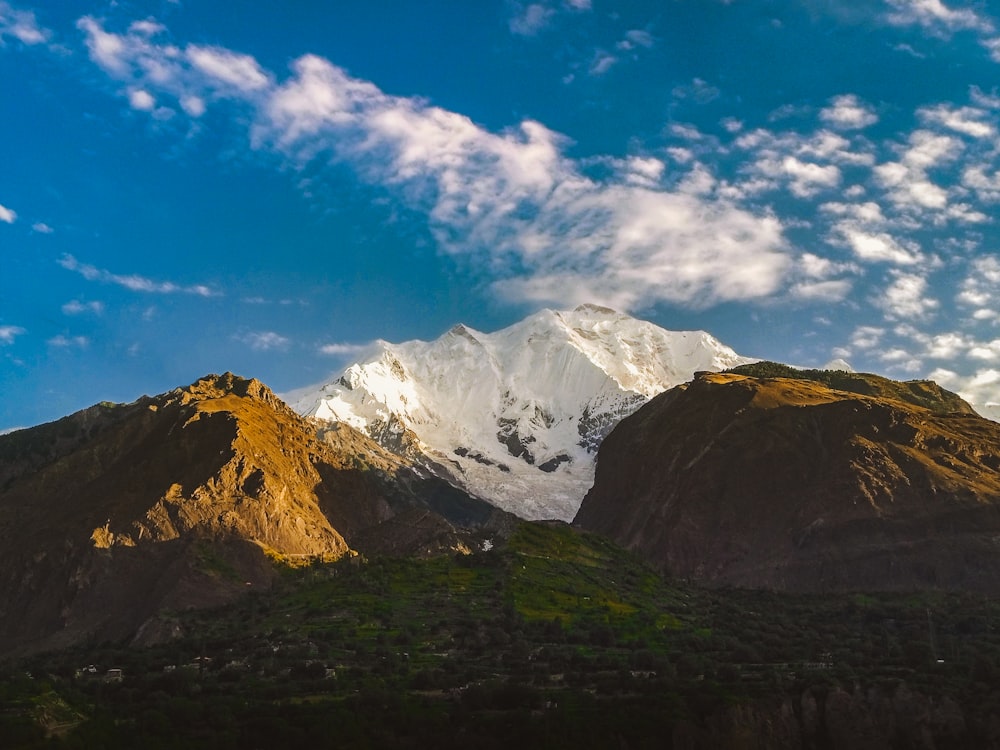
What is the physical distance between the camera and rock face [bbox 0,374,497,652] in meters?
118

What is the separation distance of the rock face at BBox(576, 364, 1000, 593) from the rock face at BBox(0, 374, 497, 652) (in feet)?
153

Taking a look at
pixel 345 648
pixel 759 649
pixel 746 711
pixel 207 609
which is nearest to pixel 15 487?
pixel 207 609

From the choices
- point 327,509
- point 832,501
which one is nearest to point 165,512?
point 327,509

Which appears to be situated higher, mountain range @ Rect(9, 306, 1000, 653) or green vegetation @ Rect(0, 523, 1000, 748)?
mountain range @ Rect(9, 306, 1000, 653)

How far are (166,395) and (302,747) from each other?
12604 centimetres

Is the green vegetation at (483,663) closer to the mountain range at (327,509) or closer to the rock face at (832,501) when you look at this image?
the mountain range at (327,509)

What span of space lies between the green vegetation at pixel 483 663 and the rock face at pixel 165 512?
11.7m

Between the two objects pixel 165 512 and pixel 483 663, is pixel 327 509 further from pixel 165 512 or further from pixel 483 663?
pixel 483 663

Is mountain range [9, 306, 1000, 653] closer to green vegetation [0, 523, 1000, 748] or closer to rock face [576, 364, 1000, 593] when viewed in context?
rock face [576, 364, 1000, 593]

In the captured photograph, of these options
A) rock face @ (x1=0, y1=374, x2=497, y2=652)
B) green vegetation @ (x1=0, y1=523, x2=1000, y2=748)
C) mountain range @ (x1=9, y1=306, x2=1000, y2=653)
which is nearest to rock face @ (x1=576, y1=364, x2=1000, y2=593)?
mountain range @ (x1=9, y1=306, x2=1000, y2=653)

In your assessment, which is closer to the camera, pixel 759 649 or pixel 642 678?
pixel 642 678

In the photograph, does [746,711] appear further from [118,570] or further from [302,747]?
[118,570]

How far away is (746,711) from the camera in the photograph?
65000mm

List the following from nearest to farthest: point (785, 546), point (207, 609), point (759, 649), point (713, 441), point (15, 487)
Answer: point (759, 649), point (207, 609), point (15, 487), point (785, 546), point (713, 441)
